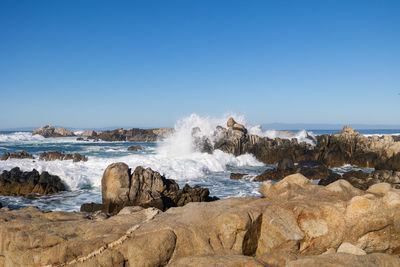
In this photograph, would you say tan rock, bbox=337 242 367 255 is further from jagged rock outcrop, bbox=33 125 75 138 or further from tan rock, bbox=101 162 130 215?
jagged rock outcrop, bbox=33 125 75 138

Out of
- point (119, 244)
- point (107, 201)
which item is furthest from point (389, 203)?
point (107, 201)

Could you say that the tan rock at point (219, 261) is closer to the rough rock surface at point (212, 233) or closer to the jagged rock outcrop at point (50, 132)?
the rough rock surface at point (212, 233)

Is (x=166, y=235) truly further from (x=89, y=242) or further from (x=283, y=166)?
(x=283, y=166)

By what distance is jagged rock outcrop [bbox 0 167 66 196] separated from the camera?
567 inches

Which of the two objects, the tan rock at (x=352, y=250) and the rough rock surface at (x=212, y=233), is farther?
the rough rock surface at (x=212, y=233)

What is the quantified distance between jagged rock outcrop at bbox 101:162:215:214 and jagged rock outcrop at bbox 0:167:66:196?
474cm

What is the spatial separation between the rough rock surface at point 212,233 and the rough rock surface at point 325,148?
18307 mm

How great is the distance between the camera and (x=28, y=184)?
47.8ft

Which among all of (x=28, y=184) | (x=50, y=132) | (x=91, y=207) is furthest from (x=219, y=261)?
(x=50, y=132)

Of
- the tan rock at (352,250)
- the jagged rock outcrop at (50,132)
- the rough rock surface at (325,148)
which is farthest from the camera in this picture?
the jagged rock outcrop at (50,132)

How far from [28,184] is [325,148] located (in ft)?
72.2

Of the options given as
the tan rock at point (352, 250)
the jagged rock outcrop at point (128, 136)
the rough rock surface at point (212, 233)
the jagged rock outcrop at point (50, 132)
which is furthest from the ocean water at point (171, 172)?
the jagged rock outcrop at point (50, 132)

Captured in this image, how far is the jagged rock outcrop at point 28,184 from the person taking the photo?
1441 centimetres

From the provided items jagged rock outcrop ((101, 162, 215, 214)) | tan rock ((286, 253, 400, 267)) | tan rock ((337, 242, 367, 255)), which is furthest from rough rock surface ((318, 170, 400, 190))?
tan rock ((286, 253, 400, 267))
